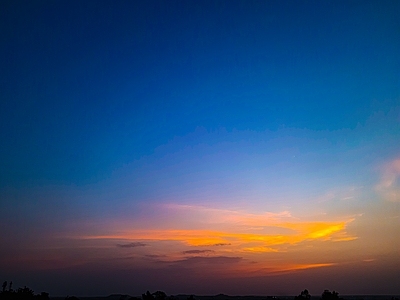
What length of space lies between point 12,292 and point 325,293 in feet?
202

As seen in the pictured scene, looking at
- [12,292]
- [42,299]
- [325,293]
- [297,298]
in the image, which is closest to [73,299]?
[42,299]

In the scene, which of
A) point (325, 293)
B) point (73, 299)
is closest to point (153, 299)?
point (73, 299)

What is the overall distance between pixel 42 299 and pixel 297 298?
1940 inches

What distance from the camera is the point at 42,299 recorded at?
78000 millimetres

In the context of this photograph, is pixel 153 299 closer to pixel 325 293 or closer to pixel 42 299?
pixel 42 299

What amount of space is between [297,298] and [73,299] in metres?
43.7

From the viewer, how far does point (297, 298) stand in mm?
82750

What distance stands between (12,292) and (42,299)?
742 centimetres

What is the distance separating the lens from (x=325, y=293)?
83.1 metres

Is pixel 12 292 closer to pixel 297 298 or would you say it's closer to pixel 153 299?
pixel 153 299

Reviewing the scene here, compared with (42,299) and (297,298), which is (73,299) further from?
(297,298)

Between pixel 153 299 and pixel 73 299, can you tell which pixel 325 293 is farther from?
pixel 73 299

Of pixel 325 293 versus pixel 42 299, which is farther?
pixel 325 293

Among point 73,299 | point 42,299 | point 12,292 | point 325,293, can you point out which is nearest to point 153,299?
point 73,299
